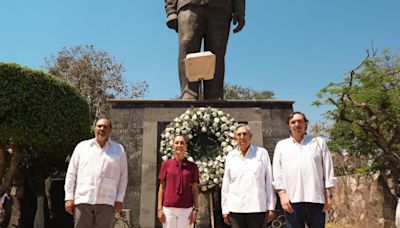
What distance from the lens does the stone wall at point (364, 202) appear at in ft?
39.5

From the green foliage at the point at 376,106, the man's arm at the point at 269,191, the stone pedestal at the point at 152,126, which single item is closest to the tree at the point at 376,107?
the green foliage at the point at 376,106

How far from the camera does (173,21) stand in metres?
9.02

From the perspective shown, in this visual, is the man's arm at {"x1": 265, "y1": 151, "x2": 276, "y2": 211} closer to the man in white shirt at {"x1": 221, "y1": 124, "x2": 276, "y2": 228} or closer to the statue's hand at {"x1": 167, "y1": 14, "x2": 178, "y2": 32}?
the man in white shirt at {"x1": 221, "y1": 124, "x2": 276, "y2": 228}

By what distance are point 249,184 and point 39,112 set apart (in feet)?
31.8

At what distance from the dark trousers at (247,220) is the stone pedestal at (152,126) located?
12.0ft

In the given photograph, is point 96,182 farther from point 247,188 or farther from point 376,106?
point 376,106

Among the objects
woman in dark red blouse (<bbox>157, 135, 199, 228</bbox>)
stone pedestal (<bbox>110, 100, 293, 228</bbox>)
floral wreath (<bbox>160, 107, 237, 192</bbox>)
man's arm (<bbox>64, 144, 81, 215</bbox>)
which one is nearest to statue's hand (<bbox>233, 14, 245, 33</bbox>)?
stone pedestal (<bbox>110, 100, 293, 228</bbox>)

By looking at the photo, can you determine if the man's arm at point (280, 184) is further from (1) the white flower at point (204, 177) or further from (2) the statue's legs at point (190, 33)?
(2) the statue's legs at point (190, 33)

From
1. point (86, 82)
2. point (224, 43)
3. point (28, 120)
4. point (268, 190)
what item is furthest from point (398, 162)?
point (86, 82)

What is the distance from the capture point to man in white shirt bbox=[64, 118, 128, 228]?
4027 mm

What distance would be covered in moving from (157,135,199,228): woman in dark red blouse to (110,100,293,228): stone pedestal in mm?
3094

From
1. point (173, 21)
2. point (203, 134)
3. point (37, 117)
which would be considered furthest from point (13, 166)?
point (203, 134)

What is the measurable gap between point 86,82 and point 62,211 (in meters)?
12.6

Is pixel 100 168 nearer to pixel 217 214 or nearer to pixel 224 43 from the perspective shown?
pixel 217 214
